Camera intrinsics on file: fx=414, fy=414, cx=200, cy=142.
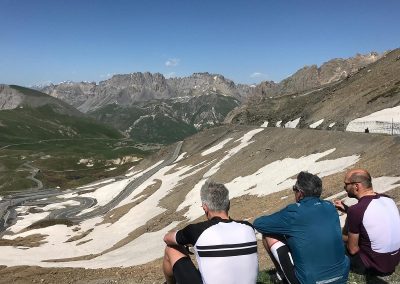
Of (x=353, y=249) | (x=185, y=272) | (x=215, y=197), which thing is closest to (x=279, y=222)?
(x=215, y=197)

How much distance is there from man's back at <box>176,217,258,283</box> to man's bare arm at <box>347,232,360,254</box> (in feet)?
11.8

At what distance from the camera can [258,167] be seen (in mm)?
63000

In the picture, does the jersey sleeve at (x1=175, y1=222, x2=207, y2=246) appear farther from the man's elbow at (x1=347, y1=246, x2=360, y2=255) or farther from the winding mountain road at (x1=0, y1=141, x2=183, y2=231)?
the winding mountain road at (x1=0, y1=141, x2=183, y2=231)

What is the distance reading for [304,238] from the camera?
9180mm

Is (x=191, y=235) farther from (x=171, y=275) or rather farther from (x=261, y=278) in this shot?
(x=261, y=278)

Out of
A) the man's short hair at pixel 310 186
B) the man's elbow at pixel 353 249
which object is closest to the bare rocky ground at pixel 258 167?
the man's elbow at pixel 353 249

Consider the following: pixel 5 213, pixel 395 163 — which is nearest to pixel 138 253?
pixel 395 163

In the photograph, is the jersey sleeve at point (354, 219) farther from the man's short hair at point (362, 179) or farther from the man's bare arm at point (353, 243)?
the man's short hair at point (362, 179)

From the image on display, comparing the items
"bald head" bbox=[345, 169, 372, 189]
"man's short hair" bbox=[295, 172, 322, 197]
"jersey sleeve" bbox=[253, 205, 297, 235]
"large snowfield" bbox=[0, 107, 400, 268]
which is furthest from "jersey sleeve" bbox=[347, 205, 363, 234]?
"large snowfield" bbox=[0, 107, 400, 268]

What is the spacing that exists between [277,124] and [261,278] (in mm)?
87731

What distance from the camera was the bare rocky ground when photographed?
27.5 m

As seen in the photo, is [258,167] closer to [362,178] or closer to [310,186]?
[362,178]

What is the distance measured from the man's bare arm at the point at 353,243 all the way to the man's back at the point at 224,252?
11.8 ft

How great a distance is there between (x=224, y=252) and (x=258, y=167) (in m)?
55.3
